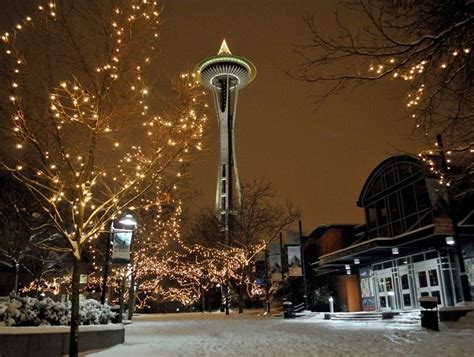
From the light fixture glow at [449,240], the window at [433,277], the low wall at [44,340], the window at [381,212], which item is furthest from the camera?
the window at [381,212]

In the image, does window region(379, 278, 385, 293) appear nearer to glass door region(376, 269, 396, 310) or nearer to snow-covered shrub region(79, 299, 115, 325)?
glass door region(376, 269, 396, 310)

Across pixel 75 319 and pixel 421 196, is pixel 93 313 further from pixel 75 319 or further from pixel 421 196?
pixel 421 196

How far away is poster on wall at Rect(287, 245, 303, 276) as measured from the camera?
90.1ft

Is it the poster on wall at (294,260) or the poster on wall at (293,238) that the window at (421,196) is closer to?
the poster on wall at (294,260)

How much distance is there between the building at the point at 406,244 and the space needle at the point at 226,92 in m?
38.2

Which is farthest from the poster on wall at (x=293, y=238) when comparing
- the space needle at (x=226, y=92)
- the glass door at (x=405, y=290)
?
the space needle at (x=226, y=92)

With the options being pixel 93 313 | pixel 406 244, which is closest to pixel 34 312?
pixel 93 313

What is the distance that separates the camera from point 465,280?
51.8 ft

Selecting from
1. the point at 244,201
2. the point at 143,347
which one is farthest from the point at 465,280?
the point at 244,201

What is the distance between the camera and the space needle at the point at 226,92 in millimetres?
71000

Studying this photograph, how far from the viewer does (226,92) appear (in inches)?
3250

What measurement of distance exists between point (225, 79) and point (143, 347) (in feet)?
256

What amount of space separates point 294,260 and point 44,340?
816 inches

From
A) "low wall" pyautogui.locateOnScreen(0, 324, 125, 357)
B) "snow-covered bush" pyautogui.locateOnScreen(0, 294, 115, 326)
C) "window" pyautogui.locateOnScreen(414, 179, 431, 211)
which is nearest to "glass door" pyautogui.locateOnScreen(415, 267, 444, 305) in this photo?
"window" pyautogui.locateOnScreen(414, 179, 431, 211)
